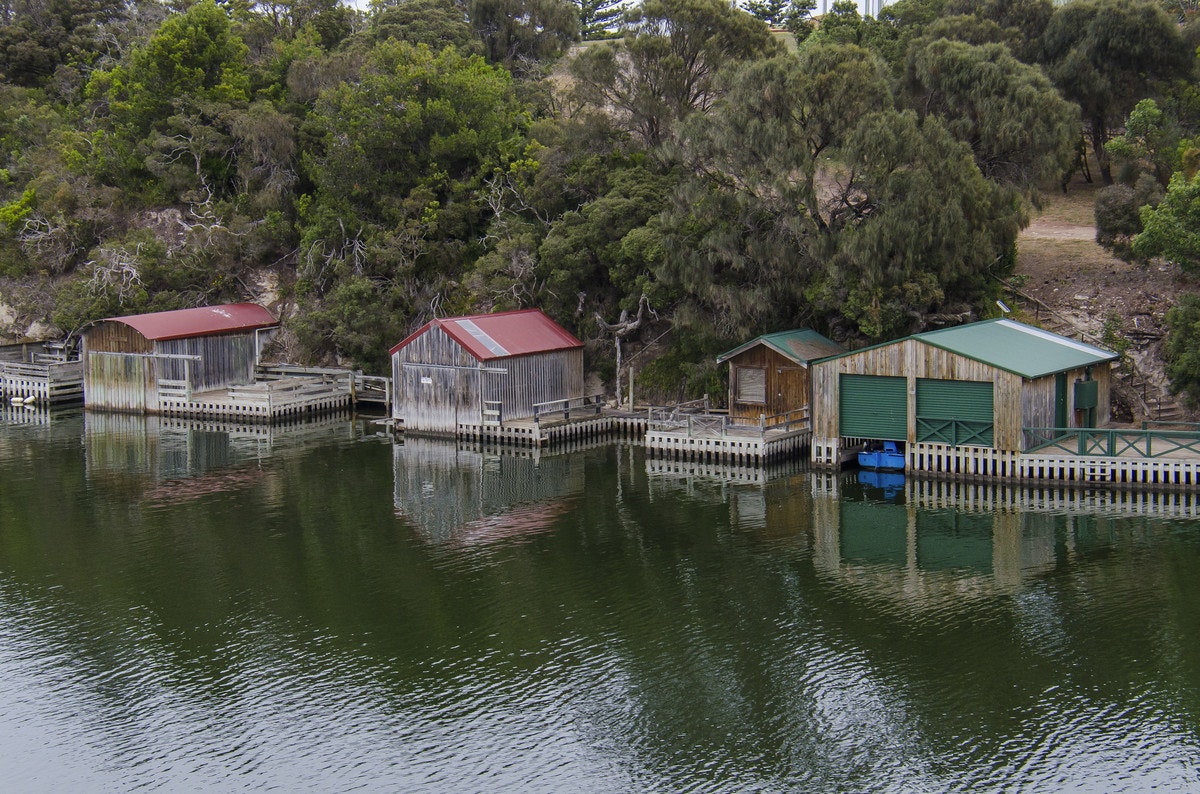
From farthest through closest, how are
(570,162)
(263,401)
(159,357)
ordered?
(570,162)
(159,357)
(263,401)

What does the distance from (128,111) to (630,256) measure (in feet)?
128

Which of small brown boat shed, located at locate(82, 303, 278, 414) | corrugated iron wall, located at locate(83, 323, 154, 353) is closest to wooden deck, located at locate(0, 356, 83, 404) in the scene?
small brown boat shed, located at locate(82, 303, 278, 414)

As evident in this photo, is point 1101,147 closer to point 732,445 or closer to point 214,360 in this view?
point 732,445

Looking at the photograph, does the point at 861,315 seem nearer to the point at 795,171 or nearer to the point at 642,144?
the point at 795,171

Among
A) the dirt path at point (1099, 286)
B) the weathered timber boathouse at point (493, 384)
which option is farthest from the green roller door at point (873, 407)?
the weathered timber boathouse at point (493, 384)

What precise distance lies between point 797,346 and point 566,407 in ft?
33.4

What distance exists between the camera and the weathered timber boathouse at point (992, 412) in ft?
132

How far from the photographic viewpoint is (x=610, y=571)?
33.3 m

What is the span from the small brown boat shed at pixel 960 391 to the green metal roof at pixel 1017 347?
5 cm

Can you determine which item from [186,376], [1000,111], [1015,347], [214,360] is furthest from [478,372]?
[1000,111]

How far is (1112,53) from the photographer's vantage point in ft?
204

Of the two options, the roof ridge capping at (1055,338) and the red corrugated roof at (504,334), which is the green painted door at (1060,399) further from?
the red corrugated roof at (504,334)

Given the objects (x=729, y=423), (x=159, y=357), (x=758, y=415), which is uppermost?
→ (x=159, y=357)

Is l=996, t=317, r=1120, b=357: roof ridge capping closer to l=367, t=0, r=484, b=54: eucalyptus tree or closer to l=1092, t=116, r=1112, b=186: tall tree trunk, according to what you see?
l=1092, t=116, r=1112, b=186: tall tree trunk
